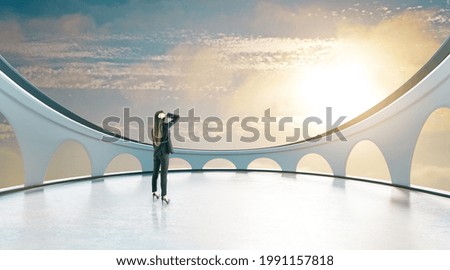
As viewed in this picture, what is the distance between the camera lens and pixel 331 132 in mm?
12523

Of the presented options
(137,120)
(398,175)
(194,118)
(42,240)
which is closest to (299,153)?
(398,175)

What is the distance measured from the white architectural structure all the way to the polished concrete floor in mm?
1500

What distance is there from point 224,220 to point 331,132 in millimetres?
9129

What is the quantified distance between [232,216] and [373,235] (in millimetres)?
2297

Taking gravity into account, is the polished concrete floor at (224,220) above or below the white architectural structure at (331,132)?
below

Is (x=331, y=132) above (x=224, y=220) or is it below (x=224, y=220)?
above

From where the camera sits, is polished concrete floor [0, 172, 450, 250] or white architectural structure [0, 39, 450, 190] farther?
white architectural structure [0, 39, 450, 190]

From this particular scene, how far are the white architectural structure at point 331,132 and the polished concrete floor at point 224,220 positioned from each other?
1500 mm

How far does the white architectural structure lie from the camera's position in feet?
24.9

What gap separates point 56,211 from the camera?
559 centimetres

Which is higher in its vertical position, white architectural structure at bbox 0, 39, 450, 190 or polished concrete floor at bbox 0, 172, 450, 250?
white architectural structure at bbox 0, 39, 450, 190

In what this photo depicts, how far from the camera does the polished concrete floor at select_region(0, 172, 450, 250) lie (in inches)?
150

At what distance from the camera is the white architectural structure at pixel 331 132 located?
7577 millimetres

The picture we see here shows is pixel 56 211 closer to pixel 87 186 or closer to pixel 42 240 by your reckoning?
pixel 42 240
